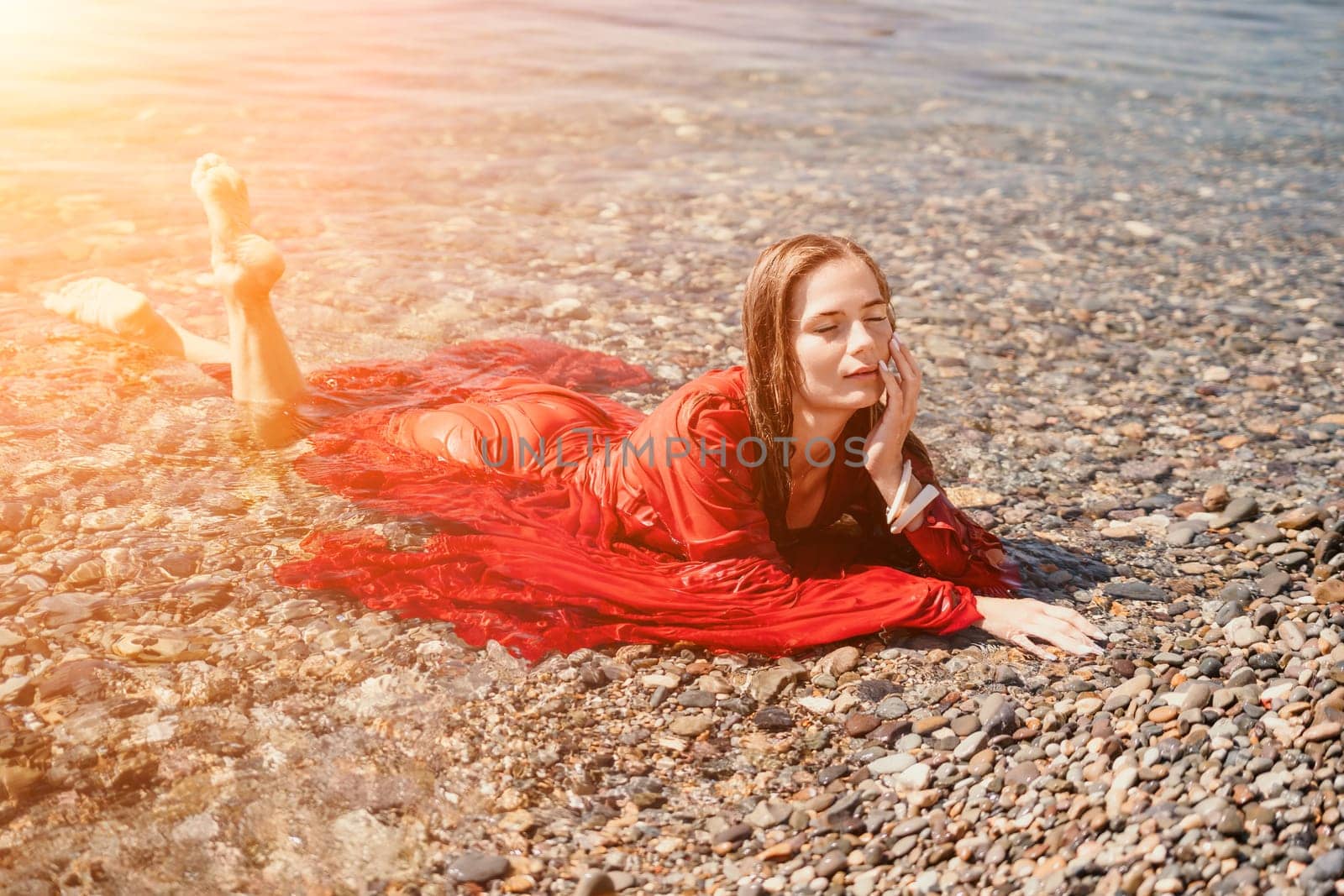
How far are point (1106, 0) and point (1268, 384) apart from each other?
22898 mm

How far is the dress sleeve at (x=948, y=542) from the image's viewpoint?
5832 mm

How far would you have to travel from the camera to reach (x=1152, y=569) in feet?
21.0

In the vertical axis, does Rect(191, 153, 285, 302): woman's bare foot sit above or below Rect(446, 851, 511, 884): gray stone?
above

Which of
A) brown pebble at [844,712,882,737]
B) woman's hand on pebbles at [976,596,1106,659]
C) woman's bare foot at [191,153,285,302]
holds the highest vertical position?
woman's bare foot at [191,153,285,302]

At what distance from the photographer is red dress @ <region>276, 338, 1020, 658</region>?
5590 millimetres

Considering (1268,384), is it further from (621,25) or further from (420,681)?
(621,25)

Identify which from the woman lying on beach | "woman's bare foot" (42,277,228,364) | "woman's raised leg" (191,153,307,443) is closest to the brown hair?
the woman lying on beach

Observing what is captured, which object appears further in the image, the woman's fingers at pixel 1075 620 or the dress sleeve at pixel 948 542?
the dress sleeve at pixel 948 542

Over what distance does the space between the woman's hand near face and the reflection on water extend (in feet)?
9.52

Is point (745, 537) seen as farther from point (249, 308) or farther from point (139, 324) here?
point (139, 324)

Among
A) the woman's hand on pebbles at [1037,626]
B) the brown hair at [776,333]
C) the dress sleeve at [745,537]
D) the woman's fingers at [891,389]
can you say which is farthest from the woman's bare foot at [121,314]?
the woman's hand on pebbles at [1037,626]

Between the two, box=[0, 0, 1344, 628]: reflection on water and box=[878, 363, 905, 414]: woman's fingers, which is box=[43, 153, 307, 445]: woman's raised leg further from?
box=[878, 363, 905, 414]: woman's fingers

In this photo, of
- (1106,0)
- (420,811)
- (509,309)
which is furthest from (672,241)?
(1106,0)

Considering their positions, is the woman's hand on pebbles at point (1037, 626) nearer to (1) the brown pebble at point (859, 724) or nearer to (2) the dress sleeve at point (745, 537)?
(2) the dress sleeve at point (745, 537)
